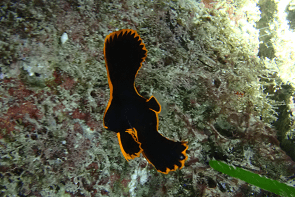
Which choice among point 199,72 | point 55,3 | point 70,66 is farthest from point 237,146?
point 55,3

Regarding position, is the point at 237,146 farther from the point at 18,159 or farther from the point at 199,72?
the point at 18,159

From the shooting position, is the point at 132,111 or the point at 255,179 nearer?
the point at 132,111

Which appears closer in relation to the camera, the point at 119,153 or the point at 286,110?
the point at 119,153

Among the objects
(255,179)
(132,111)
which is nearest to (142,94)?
(132,111)

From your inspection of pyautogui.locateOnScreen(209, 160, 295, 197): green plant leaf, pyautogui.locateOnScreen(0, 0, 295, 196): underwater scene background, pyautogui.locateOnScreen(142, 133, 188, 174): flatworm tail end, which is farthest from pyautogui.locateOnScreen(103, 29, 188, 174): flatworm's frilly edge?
pyautogui.locateOnScreen(209, 160, 295, 197): green plant leaf

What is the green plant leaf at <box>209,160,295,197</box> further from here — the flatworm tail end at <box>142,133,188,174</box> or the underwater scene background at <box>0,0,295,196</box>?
the flatworm tail end at <box>142,133,188,174</box>

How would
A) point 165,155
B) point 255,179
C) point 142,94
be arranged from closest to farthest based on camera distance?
point 165,155
point 142,94
point 255,179

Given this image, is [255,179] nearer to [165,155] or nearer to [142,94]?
[165,155]

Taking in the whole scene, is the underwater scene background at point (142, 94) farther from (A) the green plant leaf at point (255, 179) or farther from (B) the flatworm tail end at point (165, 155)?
(B) the flatworm tail end at point (165, 155)

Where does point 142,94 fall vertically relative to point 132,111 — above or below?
above
